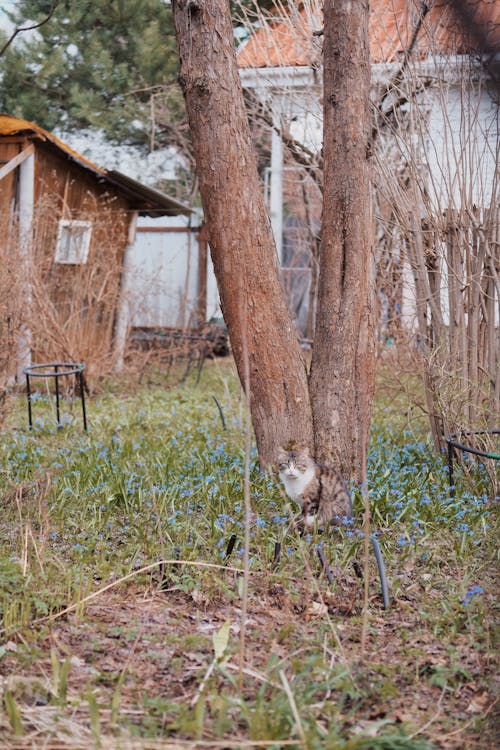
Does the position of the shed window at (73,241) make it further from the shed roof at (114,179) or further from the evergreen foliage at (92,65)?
the evergreen foliage at (92,65)

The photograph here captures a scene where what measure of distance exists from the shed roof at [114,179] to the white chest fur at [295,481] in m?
7.30

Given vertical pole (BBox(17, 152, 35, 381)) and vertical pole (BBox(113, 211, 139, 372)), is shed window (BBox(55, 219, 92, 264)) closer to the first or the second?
vertical pole (BBox(17, 152, 35, 381))

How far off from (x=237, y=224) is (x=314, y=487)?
147 centimetres

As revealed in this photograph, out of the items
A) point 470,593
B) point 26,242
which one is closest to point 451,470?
point 470,593

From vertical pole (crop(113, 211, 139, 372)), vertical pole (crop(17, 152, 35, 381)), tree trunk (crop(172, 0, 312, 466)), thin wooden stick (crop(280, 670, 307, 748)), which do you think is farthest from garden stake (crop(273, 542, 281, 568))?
vertical pole (crop(113, 211, 139, 372))

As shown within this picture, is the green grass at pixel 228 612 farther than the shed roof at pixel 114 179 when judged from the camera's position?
No

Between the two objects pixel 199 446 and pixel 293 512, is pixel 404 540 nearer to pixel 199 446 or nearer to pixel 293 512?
pixel 293 512

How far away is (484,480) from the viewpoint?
17.0 feet

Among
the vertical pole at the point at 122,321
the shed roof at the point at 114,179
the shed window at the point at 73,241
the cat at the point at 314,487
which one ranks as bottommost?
the cat at the point at 314,487

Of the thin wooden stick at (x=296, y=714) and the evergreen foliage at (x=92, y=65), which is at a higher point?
the evergreen foliage at (x=92, y=65)

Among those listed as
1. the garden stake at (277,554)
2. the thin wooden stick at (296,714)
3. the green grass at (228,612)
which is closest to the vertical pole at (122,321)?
the green grass at (228,612)

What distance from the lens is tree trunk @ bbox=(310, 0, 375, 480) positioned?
4.62 m

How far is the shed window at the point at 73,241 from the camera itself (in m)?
10.5

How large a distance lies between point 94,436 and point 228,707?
181 inches
